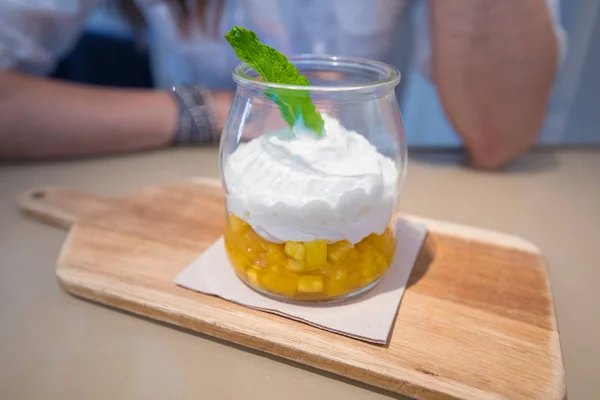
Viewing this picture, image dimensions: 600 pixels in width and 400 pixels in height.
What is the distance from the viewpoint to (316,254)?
0.46 meters

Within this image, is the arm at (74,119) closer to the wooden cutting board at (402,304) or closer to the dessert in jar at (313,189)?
the wooden cutting board at (402,304)

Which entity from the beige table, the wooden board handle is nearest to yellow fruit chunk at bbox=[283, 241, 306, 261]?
the beige table

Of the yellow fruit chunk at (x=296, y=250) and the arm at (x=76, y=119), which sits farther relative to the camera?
the arm at (x=76, y=119)

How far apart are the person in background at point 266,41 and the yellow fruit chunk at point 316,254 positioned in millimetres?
576

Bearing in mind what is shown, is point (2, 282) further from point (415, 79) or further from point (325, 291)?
point (415, 79)

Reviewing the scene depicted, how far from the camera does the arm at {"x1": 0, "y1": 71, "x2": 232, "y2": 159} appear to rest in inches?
34.4

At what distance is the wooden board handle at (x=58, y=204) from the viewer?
2.18ft

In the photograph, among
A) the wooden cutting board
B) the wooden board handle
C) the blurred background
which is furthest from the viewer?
the blurred background

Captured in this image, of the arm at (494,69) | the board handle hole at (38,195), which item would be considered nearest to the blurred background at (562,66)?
the arm at (494,69)

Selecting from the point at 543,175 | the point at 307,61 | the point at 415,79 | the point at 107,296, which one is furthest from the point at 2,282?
the point at 415,79

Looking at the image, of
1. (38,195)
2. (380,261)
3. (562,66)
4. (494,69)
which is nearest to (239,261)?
(380,261)

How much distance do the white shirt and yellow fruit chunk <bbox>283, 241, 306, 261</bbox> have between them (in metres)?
0.71

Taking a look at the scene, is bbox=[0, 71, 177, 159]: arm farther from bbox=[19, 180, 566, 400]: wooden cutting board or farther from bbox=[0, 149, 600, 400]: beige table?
bbox=[19, 180, 566, 400]: wooden cutting board

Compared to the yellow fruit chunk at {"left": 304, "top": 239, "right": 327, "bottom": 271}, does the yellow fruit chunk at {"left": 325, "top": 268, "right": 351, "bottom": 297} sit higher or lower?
lower
